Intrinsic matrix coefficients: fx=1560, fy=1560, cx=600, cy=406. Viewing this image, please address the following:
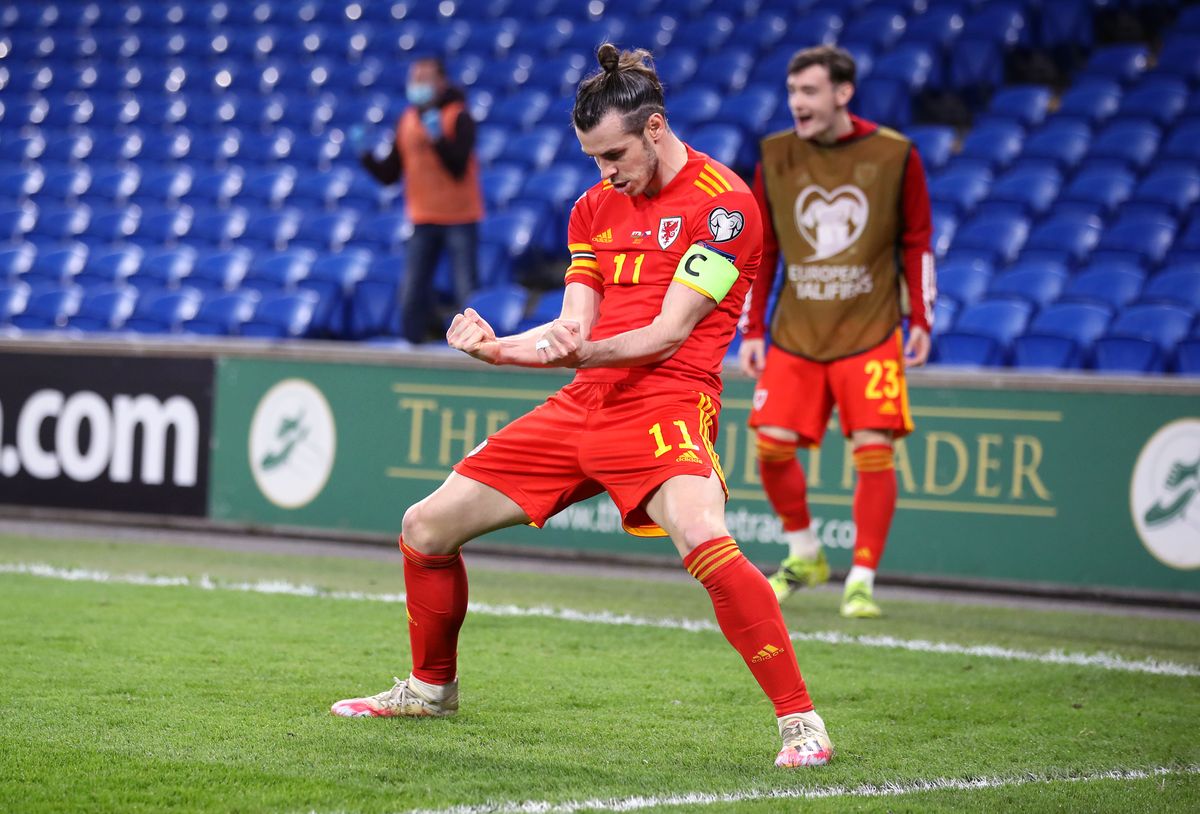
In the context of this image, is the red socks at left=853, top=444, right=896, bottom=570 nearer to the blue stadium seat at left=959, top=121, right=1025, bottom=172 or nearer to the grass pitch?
the grass pitch

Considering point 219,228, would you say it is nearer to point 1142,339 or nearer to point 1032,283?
point 1032,283

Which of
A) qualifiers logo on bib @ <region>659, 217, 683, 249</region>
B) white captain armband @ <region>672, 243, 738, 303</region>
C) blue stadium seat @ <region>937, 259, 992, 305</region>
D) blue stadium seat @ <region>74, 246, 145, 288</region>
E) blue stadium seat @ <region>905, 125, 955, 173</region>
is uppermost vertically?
blue stadium seat @ <region>905, 125, 955, 173</region>

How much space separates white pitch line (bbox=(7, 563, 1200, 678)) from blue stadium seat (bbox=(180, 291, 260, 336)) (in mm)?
4587

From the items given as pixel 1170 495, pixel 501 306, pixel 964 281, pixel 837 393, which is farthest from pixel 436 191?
pixel 1170 495

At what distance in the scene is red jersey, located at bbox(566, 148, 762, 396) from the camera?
3.97m

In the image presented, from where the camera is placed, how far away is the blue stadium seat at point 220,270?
41.3 feet

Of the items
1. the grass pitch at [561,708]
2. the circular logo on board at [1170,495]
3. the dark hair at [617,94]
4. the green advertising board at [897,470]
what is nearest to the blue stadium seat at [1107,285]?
the green advertising board at [897,470]

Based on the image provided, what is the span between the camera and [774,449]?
6.61 m

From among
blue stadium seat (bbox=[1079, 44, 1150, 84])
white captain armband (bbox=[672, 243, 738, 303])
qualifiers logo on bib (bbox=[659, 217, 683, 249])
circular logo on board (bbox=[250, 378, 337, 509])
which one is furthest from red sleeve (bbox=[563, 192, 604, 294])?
blue stadium seat (bbox=[1079, 44, 1150, 84])

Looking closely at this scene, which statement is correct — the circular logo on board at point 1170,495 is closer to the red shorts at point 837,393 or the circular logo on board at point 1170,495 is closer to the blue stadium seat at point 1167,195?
the red shorts at point 837,393

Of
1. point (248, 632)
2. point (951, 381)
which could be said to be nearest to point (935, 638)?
point (951, 381)

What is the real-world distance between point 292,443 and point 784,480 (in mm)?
3481

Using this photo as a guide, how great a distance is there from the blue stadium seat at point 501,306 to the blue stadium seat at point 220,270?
2644 mm

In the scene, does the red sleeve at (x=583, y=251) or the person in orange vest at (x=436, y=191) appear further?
the person in orange vest at (x=436, y=191)
